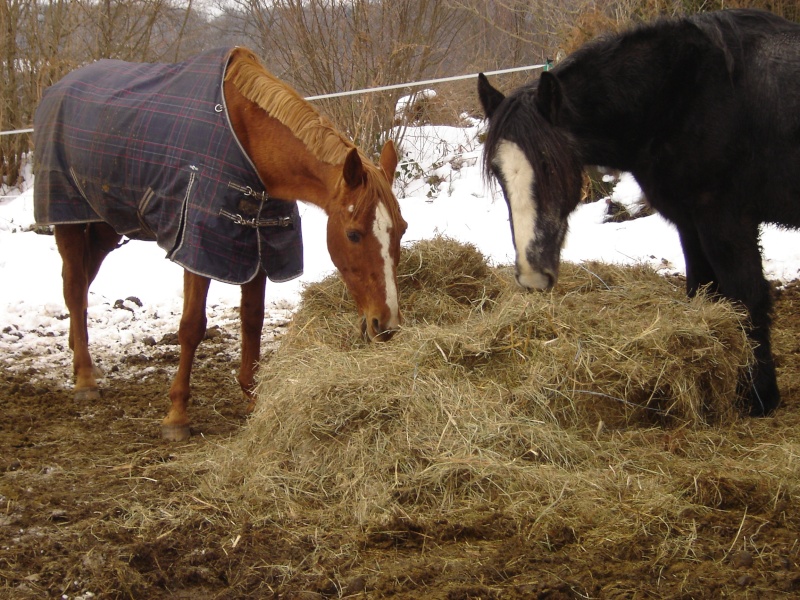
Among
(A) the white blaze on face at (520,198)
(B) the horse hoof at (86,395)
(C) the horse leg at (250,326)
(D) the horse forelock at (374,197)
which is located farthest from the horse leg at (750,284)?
(B) the horse hoof at (86,395)

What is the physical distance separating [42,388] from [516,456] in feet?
10.2

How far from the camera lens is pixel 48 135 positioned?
4.27m

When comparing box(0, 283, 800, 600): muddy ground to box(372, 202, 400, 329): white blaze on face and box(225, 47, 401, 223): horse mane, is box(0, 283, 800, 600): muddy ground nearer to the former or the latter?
box(372, 202, 400, 329): white blaze on face

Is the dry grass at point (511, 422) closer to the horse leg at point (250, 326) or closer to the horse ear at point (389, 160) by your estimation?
the horse leg at point (250, 326)

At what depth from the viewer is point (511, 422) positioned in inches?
117

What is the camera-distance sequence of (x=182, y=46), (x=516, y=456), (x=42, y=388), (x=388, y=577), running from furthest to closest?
1. (x=182, y=46)
2. (x=42, y=388)
3. (x=516, y=456)
4. (x=388, y=577)

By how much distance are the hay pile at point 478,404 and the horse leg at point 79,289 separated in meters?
1.48

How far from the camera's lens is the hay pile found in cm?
279

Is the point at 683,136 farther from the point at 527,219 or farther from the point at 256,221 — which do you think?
the point at 256,221

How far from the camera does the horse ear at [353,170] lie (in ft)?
10.9

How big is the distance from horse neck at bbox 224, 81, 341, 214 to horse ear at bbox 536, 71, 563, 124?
0.97 metres

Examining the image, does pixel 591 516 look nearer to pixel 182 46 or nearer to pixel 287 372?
pixel 287 372

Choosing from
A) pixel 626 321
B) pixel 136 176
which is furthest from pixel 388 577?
pixel 136 176

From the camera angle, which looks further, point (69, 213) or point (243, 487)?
point (69, 213)
